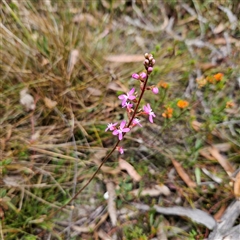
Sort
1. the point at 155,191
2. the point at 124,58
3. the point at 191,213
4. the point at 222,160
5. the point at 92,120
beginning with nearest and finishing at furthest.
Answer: the point at 191,213
the point at 155,191
the point at 222,160
the point at 92,120
the point at 124,58

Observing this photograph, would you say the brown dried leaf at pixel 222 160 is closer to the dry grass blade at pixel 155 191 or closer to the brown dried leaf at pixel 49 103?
the dry grass blade at pixel 155 191

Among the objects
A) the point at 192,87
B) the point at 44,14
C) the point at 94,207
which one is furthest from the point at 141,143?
the point at 44,14

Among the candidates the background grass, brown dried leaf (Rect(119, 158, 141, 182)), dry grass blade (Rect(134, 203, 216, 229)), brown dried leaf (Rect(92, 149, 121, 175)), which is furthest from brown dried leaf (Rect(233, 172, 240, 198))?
brown dried leaf (Rect(92, 149, 121, 175))

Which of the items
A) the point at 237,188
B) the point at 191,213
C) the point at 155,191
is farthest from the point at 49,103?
the point at 237,188

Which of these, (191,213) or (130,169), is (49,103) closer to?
(130,169)

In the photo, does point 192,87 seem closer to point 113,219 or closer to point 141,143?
point 141,143

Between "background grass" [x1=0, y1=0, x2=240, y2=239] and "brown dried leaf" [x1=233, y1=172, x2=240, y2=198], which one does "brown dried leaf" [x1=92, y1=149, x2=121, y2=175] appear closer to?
"background grass" [x1=0, y1=0, x2=240, y2=239]
